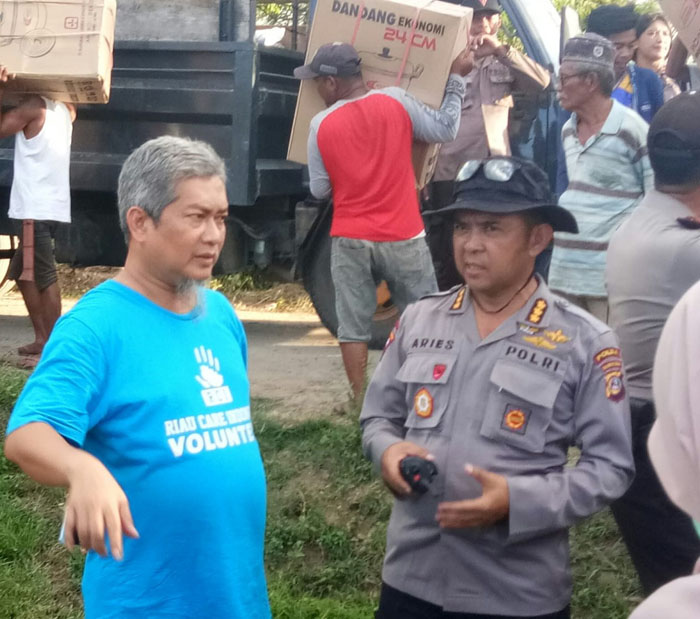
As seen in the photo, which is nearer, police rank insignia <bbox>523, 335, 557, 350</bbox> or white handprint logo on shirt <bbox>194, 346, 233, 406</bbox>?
white handprint logo on shirt <bbox>194, 346, 233, 406</bbox>

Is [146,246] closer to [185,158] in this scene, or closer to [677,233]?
[185,158]

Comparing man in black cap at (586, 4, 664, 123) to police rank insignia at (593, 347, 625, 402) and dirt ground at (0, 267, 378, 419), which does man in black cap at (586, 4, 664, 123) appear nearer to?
dirt ground at (0, 267, 378, 419)

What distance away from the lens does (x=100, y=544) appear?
1.89 metres

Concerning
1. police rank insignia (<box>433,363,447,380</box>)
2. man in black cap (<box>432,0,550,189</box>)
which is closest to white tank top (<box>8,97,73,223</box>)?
man in black cap (<box>432,0,550,189</box>)

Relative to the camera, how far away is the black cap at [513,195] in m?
2.58

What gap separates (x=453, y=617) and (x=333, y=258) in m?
3.09

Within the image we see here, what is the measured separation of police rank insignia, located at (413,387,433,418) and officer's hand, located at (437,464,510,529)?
218 millimetres

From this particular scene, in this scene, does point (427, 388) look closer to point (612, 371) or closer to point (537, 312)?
point (537, 312)

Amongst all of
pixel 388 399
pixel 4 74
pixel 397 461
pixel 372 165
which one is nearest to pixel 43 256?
pixel 4 74

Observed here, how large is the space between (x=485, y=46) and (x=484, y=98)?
0.30 meters

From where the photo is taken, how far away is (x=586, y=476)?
2.42 metres

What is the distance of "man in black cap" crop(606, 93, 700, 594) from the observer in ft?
8.90

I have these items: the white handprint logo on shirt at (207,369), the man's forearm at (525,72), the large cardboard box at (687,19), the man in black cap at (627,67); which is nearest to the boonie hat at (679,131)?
the white handprint logo on shirt at (207,369)

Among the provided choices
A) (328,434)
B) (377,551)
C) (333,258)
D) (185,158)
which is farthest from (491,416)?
(333,258)
